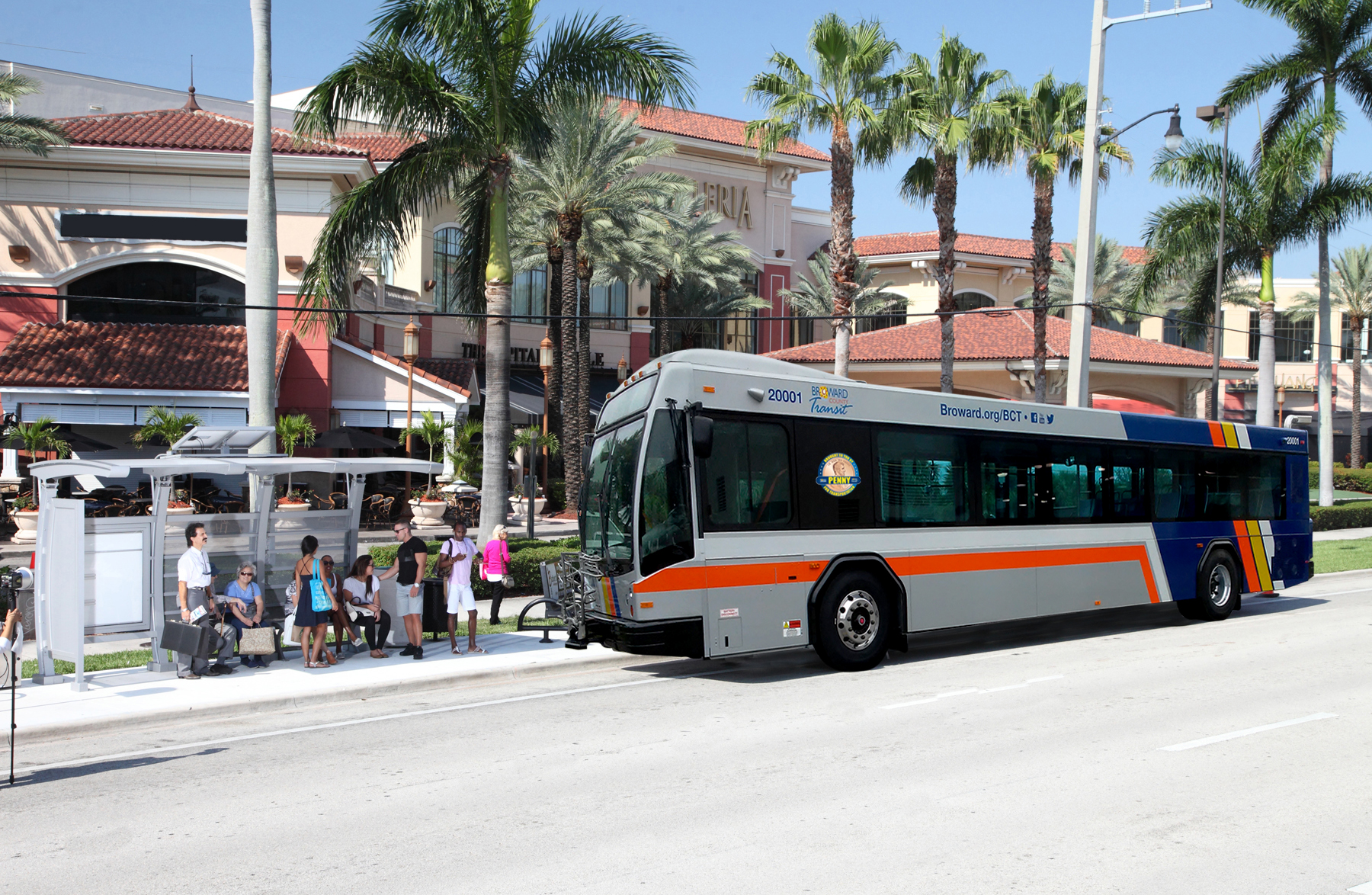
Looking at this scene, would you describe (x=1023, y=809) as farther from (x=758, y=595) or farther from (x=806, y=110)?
(x=806, y=110)

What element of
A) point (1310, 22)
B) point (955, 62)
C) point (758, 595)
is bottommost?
point (758, 595)

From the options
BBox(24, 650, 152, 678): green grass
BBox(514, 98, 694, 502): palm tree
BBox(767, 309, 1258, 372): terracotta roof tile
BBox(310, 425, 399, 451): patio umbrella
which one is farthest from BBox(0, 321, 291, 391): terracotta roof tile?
BBox(767, 309, 1258, 372): terracotta roof tile

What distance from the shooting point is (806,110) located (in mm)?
26281

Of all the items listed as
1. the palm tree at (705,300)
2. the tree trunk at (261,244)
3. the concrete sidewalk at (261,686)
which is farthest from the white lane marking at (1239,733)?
the palm tree at (705,300)

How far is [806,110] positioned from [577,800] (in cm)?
2194

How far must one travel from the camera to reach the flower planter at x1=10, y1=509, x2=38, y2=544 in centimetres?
2539

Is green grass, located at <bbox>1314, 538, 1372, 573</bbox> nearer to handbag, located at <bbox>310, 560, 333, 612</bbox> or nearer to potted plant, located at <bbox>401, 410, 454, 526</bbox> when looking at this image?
handbag, located at <bbox>310, 560, 333, 612</bbox>

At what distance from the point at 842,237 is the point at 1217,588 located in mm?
13692

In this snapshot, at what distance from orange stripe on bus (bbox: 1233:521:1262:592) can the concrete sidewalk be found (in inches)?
376

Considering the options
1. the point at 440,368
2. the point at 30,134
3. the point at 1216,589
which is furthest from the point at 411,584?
the point at 440,368

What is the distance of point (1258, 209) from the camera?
105ft

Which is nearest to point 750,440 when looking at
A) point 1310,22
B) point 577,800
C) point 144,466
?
point 577,800

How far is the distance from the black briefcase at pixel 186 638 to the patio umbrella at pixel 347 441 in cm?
1800

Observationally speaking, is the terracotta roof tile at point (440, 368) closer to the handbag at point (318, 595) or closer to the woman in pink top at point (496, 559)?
the woman in pink top at point (496, 559)
